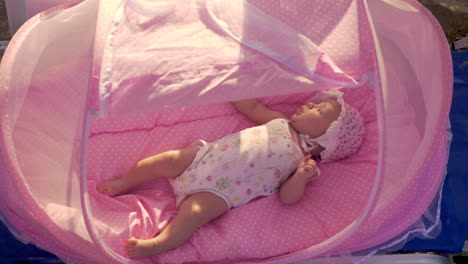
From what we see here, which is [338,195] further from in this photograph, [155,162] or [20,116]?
[20,116]

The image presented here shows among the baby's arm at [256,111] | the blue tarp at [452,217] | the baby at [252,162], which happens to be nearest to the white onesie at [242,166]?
the baby at [252,162]

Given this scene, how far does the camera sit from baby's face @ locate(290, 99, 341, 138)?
4.84ft

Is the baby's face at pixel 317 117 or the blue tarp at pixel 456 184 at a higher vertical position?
the baby's face at pixel 317 117

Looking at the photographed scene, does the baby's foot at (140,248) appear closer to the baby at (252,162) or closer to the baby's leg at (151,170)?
the baby at (252,162)

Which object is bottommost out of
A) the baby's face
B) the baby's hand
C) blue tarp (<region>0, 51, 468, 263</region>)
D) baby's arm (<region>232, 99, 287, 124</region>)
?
blue tarp (<region>0, 51, 468, 263</region>)

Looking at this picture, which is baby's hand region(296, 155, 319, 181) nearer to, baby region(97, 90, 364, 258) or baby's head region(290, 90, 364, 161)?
baby region(97, 90, 364, 258)

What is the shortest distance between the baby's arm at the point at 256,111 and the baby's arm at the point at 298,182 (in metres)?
0.23

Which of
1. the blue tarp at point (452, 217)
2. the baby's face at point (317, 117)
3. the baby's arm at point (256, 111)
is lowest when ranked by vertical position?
the blue tarp at point (452, 217)

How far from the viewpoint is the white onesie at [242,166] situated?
140cm

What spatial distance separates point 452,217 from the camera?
146cm

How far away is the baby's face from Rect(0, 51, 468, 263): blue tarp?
43 centimetres

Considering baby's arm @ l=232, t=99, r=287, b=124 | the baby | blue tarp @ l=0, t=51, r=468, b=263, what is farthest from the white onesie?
blue tarp @ l=0, t=51, r=468, b=263

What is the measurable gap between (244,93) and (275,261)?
0.49 meters

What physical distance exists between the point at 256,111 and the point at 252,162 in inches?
10.0
